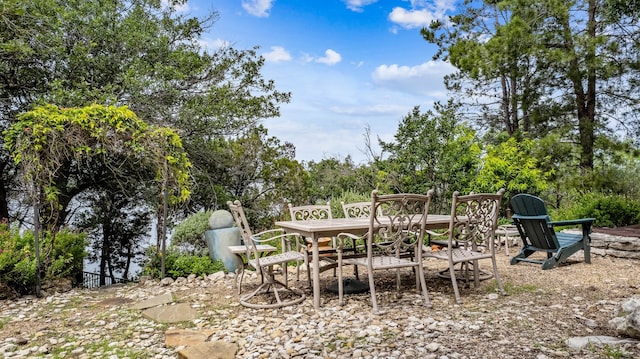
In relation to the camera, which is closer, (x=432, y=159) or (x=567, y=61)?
(x=567, y=61)

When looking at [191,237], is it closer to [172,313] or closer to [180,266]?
[180,266]

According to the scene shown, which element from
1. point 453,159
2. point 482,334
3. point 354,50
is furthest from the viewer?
point 354,50

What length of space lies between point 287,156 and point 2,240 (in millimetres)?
6622

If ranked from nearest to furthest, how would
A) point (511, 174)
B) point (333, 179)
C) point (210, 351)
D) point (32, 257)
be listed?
point (210, 351), point (32, 257), point (511, 174), point (333, 179)

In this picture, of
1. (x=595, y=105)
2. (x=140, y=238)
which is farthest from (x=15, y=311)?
(x=595, y=105)

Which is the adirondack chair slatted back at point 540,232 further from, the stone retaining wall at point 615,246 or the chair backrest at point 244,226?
the chair backrest at point 244,226

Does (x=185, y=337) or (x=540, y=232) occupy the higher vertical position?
(x=540, y=232)

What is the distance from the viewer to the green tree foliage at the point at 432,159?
809cm

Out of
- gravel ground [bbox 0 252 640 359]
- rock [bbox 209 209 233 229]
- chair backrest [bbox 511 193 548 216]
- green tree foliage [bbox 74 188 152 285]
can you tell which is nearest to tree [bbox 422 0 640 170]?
chair backrest [bbox 511 193 548 216]

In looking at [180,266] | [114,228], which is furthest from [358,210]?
[114,228]

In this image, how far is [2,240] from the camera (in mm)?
4824

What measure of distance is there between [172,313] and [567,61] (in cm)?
801

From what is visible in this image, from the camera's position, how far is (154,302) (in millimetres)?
4156

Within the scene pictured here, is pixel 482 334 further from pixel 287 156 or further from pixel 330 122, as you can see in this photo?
pixel 287 156
